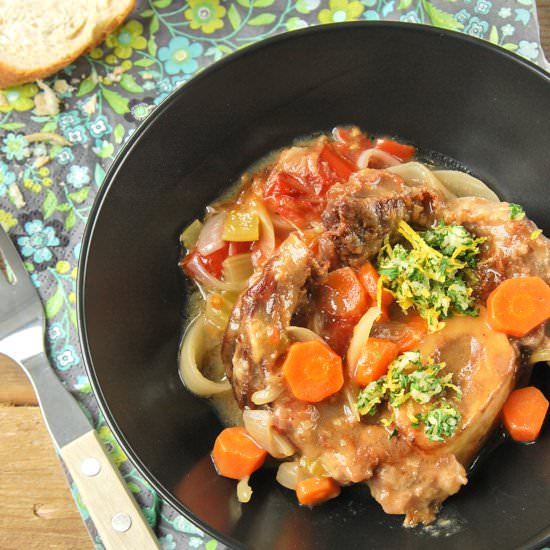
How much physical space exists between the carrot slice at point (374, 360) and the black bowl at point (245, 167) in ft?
2.36

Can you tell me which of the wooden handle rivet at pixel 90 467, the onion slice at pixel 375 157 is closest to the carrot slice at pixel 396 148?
the onion slice at pixel 375 157

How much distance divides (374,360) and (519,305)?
0.78 metres

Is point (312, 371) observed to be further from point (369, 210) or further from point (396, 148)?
point (396, 148)

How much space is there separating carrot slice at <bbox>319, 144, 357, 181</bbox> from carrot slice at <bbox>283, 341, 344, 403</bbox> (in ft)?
3.91

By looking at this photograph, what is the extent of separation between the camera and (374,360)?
10.5 ft

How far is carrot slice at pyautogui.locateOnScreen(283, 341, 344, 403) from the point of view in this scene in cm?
314

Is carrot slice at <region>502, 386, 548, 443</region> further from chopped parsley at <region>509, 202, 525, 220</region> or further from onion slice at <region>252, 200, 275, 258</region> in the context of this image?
onion slice at <region>252, 200, 275, 258</region>

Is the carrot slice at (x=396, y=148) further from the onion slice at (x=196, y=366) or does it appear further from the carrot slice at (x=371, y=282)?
the onion slice at (x=196, y=366)

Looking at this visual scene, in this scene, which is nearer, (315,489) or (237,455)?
(315,489)

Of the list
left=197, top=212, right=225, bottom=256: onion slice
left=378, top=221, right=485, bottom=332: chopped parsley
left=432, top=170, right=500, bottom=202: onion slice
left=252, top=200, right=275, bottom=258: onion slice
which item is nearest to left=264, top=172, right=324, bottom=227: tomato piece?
left=252, top=200, right=275, bottom=258: onion slice

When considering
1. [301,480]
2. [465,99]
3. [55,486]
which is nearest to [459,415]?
[301,480]

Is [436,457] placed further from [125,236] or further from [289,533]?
[125,236]

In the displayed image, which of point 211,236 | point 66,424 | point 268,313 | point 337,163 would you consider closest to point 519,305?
point 268,313

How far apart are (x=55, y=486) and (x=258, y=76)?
108 inches
